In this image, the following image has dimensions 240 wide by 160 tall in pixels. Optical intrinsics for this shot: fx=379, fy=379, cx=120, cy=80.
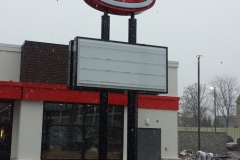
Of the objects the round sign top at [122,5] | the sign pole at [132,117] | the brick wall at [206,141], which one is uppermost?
the round sign top at [122,5]

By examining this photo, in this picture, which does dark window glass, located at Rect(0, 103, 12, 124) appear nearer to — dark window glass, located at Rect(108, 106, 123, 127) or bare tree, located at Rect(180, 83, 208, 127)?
dark window glass, located at Rect(108, 106, 123, 127)

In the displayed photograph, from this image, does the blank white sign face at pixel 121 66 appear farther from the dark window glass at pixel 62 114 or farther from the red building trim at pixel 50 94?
the dark window glass at pixel 62 114

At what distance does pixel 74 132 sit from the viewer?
16922mm

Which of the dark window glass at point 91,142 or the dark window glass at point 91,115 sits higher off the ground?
the dark window glass at point 91,115

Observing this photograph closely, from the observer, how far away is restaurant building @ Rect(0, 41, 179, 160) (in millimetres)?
15898

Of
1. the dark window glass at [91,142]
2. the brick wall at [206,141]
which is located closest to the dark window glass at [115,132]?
the dark window glass at [91,142]

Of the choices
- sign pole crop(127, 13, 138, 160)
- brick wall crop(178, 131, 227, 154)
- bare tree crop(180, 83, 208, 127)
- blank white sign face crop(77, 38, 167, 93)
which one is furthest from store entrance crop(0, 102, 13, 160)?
bare tree crop(180, 83, 208, 127)

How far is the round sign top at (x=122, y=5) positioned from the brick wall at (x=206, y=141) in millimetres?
24242

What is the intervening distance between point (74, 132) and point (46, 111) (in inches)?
62.1

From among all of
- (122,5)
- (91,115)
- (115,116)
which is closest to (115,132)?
(115,116)

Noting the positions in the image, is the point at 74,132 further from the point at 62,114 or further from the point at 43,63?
the point at 43,63

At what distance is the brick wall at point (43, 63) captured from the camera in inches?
650

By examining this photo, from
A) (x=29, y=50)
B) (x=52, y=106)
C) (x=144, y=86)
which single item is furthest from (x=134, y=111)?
(x=29, y=50)

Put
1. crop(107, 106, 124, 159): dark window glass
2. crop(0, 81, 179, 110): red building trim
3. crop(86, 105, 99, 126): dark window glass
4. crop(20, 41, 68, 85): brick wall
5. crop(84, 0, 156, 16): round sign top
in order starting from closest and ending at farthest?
crop(84, 0, 156, 16): round sign top → crop(0, 81, 179, 110): red building trim → crop(20, 41, 68, 85): brick wall → crop(86, 105, 99, 126): dark window glass → crop(107, 106, 124, 159): dark window glass
